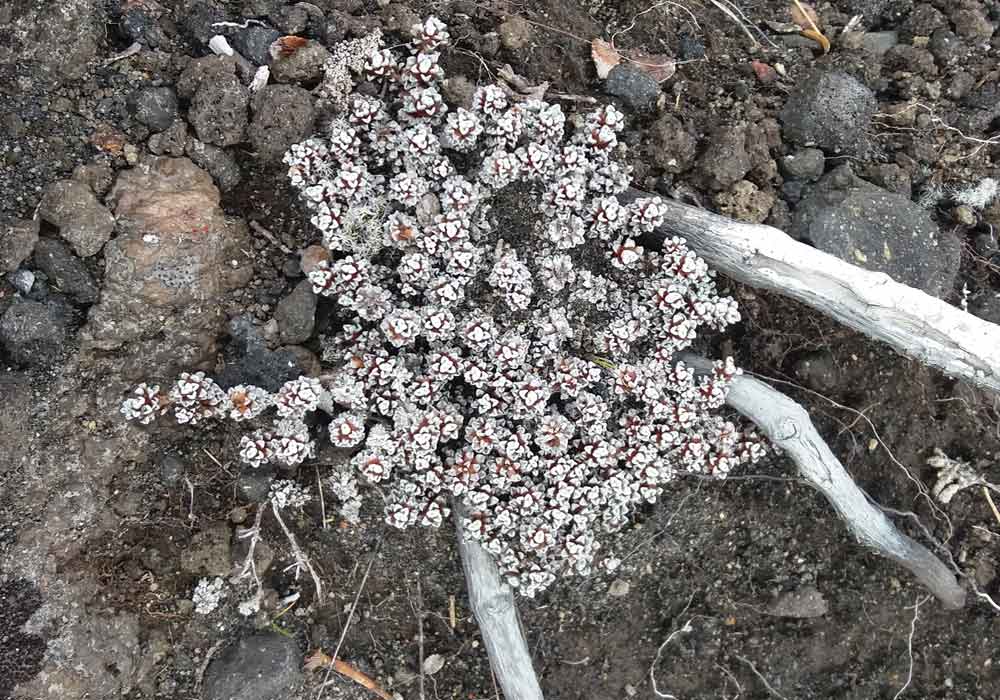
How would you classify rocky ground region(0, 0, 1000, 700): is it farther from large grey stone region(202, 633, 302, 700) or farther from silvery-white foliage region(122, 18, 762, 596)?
silvery-white foliage region(122, 18, 762, 596)

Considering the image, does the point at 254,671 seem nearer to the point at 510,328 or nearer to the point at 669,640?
the point at 510,328

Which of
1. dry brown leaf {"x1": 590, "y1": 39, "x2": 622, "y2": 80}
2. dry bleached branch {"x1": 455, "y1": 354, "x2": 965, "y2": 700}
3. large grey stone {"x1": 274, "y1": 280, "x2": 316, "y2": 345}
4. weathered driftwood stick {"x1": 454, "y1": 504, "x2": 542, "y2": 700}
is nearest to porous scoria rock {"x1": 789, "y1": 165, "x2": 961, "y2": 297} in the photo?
dry bleached branch {"x1": 455, "y1": 354, "x2": 965, "y2": 700}

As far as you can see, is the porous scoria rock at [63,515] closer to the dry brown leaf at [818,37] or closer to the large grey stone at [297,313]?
the large grey stone at [297,313]

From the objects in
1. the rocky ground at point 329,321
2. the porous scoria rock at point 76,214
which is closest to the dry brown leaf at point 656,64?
the rocky ground at point 329,321

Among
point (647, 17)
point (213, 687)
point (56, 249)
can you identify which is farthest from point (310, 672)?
point (647, 17)

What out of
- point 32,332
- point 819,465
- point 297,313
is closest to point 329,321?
point 297,313
